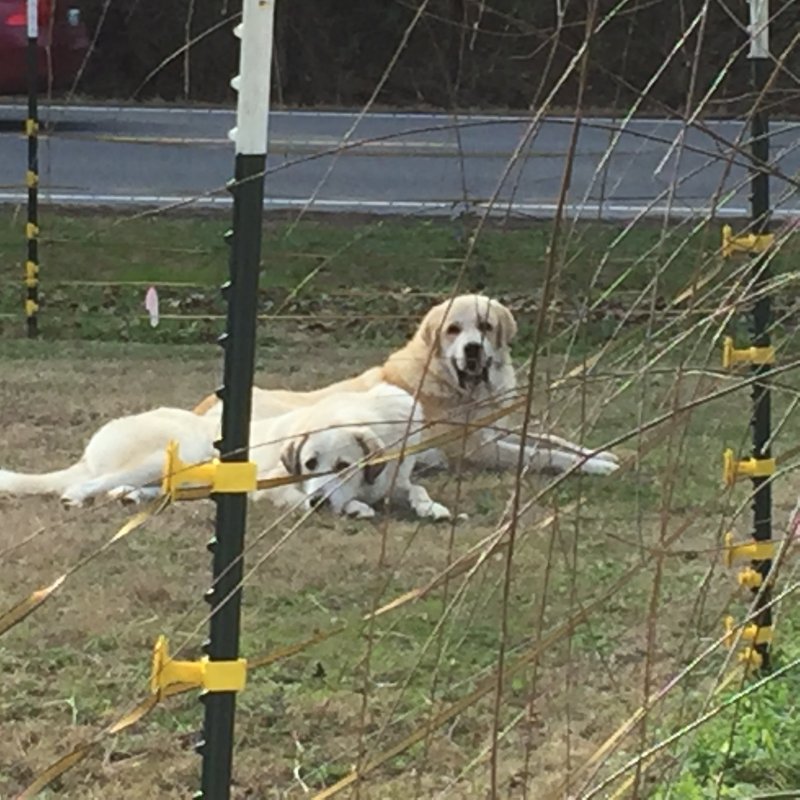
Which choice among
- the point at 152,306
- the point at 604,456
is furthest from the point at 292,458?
the point at 152,306

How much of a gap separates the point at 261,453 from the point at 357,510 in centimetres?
53

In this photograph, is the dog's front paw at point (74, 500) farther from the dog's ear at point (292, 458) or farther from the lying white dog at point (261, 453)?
the dog's ear at point (292, 458)

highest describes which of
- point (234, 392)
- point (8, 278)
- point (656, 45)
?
point (656, 45)

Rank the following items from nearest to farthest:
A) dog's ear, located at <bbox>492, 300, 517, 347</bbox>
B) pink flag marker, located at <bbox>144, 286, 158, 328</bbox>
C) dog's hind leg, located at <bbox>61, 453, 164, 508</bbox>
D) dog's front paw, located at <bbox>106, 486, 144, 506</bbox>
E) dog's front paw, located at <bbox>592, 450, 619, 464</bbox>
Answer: dog's front paw, located at <bbox>592, 450, 619, 464</bbox>
dog's front paw, located at <bbox>106, 486, 144, 506</bbox>
dog's hind leg, located at <bbox>61, 453, 164, 508</bbox>
dog's ear, located at <bbox>492, 300, 517, 347</bbox>
pink flag marker, located at <bbox>144, 286, 158, 328</bbox>

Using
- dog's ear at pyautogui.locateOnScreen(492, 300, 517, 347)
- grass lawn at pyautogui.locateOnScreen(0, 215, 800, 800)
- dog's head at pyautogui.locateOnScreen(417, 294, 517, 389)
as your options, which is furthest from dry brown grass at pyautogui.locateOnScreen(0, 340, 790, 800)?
dog's ear at pyautogui.locateOnScreen(492, 300, 517, 347)

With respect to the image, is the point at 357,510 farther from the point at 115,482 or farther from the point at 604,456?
the point at 604,456

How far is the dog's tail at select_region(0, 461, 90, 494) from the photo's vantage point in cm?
636

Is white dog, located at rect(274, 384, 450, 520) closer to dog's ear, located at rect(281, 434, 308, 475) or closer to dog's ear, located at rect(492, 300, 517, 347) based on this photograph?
dog's ear, located at rect(281, 434, 308, 475)

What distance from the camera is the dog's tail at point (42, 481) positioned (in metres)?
6.36

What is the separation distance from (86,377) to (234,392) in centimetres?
678

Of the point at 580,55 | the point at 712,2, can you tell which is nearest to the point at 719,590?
the point at 712,2

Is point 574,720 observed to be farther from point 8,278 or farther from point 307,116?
A: point 307,116

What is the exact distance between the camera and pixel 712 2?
1.99 metres

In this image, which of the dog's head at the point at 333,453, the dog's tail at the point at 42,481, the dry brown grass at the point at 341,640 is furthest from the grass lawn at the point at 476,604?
the dog's head at the point at 333,453
